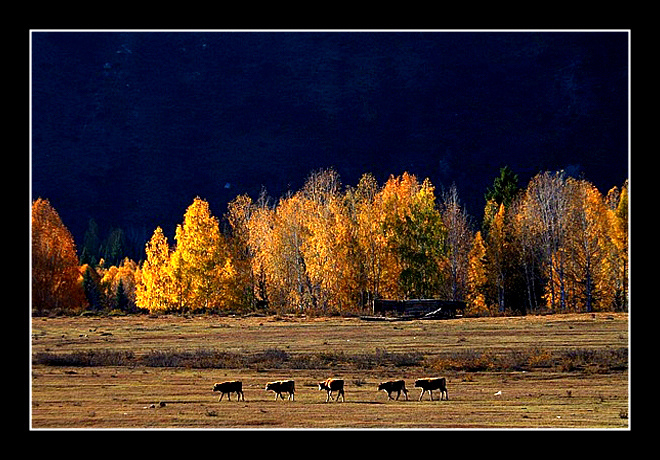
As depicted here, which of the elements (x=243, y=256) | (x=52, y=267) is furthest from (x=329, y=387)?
Answer: (x=243, y=256)

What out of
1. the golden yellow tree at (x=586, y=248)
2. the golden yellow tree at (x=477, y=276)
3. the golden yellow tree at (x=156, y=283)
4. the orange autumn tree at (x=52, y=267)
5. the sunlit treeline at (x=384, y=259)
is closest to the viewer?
the golden yellow tree at (x=586, y=248)

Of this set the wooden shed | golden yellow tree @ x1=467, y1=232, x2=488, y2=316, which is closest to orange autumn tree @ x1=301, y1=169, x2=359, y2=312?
the wooden shed

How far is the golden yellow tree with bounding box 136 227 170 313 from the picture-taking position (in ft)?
236

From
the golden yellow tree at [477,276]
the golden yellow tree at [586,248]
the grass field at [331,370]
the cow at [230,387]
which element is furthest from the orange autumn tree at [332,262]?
the cow at [230,387]

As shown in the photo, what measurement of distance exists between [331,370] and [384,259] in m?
36.9

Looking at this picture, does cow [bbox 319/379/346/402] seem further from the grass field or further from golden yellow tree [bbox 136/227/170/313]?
golden yellow tree [bbox 136/227/170/313]

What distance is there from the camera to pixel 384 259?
71.4 m

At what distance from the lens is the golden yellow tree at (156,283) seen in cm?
7206

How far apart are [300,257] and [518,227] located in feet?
62.2

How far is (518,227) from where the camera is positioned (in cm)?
7181

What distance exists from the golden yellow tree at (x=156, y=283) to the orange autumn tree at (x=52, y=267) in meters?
5.50

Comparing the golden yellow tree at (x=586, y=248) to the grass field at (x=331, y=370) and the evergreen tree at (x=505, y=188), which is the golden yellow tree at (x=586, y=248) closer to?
the evergreen tree at (x=505, y=188)

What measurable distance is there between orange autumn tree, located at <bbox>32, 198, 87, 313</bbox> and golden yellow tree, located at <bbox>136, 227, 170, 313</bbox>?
5.50 meters
